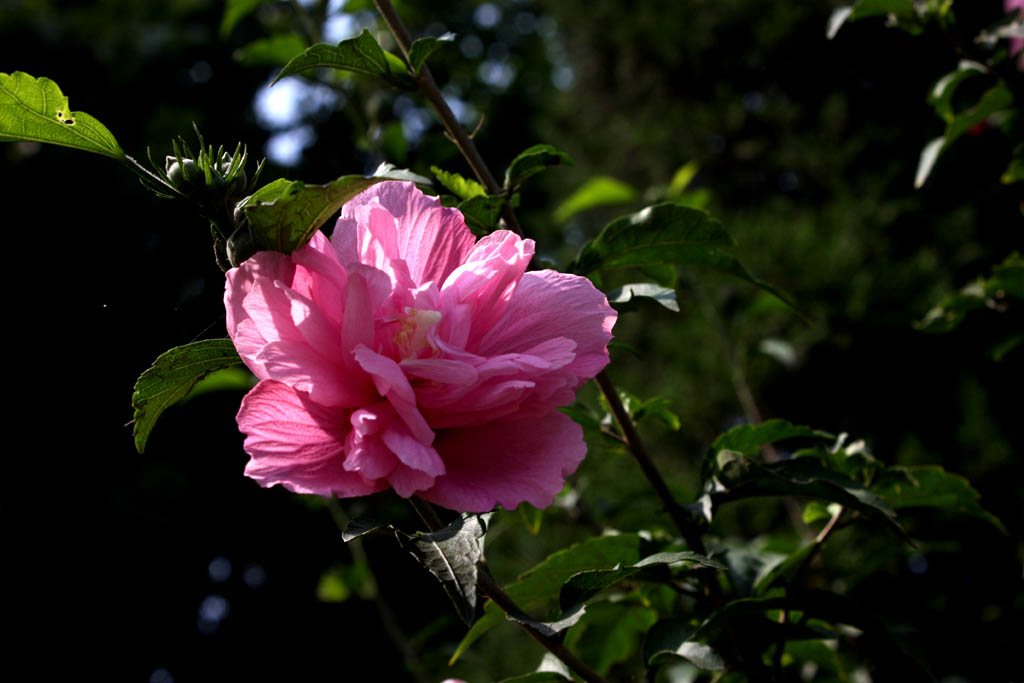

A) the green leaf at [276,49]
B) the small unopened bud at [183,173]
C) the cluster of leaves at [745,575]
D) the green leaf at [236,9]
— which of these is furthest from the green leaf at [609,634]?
the green leaf at [236,9]

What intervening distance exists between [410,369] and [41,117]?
14.2 inches

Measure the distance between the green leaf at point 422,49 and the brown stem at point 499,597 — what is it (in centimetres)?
49

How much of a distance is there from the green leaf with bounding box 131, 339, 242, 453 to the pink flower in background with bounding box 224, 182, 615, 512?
0.22ft

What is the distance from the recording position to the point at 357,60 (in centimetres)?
86

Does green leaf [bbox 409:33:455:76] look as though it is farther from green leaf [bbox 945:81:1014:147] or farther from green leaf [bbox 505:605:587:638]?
green leaf [bbox 945:81:1014:147]

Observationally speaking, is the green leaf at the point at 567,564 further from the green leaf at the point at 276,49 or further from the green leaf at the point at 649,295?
the green leaf at the point at 276,49

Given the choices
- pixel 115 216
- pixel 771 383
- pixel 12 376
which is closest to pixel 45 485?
pixel 12 376

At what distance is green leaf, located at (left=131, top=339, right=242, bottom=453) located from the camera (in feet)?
2.12

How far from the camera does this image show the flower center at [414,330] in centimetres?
57

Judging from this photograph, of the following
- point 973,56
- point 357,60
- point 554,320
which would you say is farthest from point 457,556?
point 973,56

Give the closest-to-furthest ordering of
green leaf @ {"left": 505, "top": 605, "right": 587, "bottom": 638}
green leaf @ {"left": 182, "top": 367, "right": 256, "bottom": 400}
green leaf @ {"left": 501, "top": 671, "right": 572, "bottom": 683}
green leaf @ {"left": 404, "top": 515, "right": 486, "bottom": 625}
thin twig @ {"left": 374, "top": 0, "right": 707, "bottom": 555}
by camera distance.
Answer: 1. green leaf @ {"left": 404, "top": 515, "right": 486, "bottom": 625}
2. green leaf @ {"left": 505, "top": 605, "right": 587, "bottom": 638}
3. green leaf @ {"left": 501, "top": 671, "right": 572, "bottom": 683}
4. thin twig @ {"left": 374, "top": 0, "right": 707, "bottom": 555}
5. green leaf @ {"left": 182, "top": 367, "right": 256, "bottom": 400}

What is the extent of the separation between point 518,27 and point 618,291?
1146 cm

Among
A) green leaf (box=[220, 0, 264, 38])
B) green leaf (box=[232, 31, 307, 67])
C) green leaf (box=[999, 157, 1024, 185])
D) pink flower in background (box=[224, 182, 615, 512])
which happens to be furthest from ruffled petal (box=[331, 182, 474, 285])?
green leaf (box=[220, 0, 264, 38])

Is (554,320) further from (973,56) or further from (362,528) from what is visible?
(973,56)
